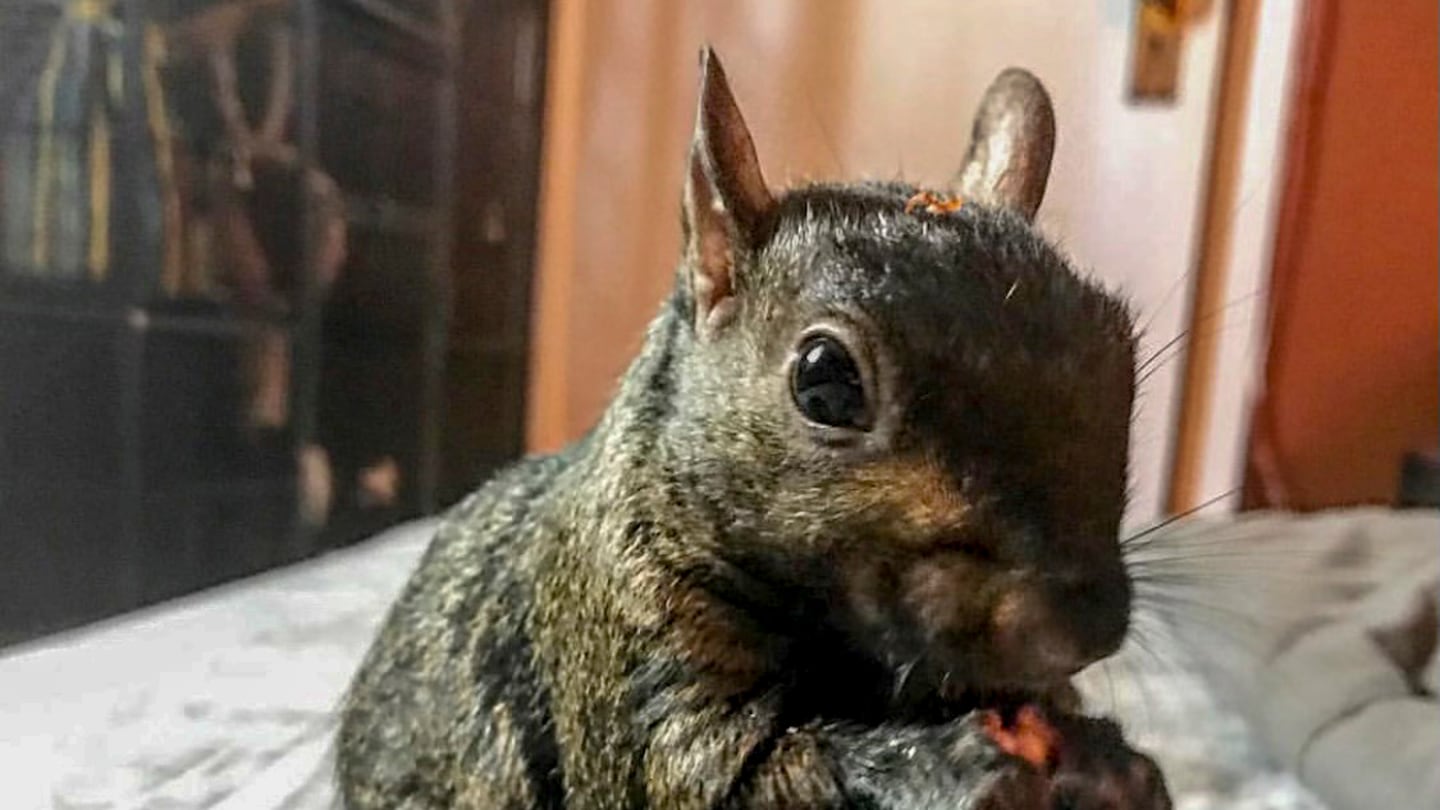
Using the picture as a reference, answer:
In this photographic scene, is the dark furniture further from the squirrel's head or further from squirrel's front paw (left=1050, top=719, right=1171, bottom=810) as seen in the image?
squirrel's front paw (left=1050, top=719, right=1171, bottom=810)

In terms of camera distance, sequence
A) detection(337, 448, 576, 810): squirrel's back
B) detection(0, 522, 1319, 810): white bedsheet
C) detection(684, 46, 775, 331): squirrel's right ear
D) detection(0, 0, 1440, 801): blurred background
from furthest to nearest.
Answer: detection(0, 0, 1440, 801): blurred background, detection(0, 522, 1319, 810): white bedsheet, detection(337, 448, 576, 810): squirrel's back, detection(684, 46, 775, 331): squirrel's right ear

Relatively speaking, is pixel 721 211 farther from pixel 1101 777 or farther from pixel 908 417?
pixel 1101 777

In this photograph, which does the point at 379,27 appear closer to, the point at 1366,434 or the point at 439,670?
the point at 439,670

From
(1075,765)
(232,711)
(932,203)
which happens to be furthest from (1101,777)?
(232,711)

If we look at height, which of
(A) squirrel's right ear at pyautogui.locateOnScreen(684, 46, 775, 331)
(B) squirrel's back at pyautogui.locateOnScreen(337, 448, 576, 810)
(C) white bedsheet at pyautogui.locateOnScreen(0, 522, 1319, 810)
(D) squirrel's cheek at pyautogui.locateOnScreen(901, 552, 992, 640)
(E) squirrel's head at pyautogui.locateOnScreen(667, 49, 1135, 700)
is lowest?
(C) white bedsheet at pyautogui.locateOnScreen(0, 522, 1319, 810)

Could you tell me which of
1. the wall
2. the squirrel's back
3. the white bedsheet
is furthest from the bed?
the wall

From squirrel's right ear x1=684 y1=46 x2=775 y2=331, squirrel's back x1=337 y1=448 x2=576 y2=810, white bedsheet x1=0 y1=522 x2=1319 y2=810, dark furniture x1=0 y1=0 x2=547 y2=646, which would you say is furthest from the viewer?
dark furniture x1=0 y1=0 x2=547 y2=646
